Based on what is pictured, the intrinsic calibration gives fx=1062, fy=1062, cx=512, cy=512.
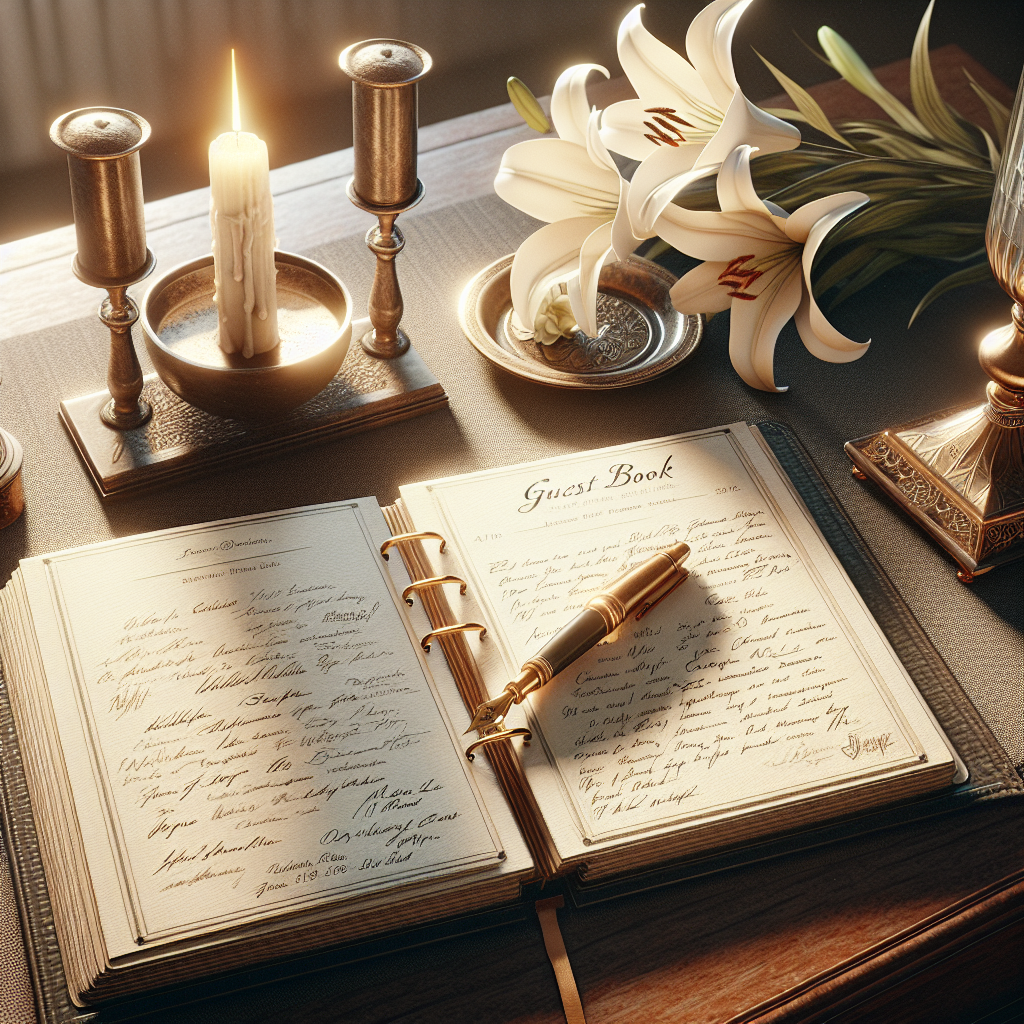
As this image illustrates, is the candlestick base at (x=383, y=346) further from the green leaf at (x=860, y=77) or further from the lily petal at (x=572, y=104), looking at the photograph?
the green leaf at (x=860, y=77)

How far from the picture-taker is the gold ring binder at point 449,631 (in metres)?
0.59

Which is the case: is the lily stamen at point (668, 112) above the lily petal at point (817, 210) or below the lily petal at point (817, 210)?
above

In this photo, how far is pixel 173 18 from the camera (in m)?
1.73

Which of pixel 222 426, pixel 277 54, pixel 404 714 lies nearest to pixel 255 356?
pixel 222 426

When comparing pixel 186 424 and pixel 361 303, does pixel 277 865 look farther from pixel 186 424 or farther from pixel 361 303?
pixel 361 303

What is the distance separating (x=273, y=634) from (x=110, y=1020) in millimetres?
204

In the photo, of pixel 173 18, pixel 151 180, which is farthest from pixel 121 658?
pixel 173 18

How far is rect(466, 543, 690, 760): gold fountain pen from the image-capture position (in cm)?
56

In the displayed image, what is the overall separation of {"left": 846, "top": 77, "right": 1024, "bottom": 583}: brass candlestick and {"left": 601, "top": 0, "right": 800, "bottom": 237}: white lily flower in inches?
6.6

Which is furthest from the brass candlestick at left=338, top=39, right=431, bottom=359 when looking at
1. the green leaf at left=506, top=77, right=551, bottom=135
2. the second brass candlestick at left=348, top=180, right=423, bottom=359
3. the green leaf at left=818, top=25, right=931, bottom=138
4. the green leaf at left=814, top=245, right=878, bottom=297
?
the green leaf at left=818, top=25, right=931, bottom=138

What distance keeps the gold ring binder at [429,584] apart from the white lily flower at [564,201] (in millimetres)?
210

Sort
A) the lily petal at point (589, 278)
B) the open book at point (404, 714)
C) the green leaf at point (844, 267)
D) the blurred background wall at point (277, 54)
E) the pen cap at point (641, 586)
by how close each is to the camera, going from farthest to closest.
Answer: the blurred background wall at point (277, 54)
the green leaf at point (844, 267)
the lily petal at point (589, 278)
the pen cap at point (641, 586)
the open book at point (404, 714)

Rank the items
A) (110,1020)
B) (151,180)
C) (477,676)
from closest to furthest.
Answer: (110,1020) < (477,676) < (151,180)

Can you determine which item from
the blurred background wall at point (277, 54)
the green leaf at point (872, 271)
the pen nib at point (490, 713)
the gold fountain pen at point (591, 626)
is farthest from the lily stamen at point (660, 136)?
the blurred background wall at point (277, 54)
